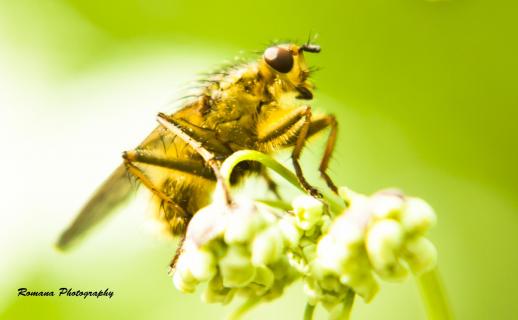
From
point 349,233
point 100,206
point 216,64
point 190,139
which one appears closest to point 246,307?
point 349,233

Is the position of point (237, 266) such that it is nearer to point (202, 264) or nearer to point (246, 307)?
point (202, 264)

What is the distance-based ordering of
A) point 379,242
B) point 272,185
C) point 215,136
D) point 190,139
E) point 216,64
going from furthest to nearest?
point 216,64 < point 272,185 < point 215,136 < point 190,139 < point 379,242

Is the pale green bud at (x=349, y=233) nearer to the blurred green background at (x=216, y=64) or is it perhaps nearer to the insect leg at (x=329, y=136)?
the insect leg at (x=329, y=136)

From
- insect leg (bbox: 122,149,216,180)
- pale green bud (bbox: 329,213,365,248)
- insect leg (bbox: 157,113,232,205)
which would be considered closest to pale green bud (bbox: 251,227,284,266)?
pale green bud (bbox: 329,213,365,248)

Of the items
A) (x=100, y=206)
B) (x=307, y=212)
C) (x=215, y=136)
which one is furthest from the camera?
(x=100, y=206)

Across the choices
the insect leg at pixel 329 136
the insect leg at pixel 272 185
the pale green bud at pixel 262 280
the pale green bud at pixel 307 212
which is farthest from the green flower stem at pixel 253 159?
the insect leg at pixel 272 185

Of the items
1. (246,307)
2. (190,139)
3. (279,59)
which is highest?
(279,59)

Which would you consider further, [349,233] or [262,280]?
[262,280]
